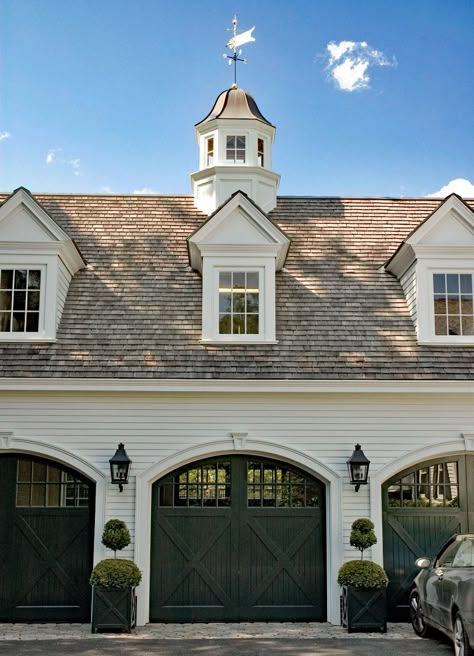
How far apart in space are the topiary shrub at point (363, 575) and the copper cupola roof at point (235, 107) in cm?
969

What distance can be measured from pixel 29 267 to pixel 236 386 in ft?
13.5

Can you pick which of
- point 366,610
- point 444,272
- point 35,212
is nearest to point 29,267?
point 35,212

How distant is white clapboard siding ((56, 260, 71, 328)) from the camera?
13067mm

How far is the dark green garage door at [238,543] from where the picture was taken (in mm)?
12078

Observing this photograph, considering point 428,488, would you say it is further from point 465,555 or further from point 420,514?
point 465,555

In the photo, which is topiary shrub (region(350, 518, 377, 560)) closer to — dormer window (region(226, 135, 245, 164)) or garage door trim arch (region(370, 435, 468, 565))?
garage door trim arch (region(370, 435, 468, 565))

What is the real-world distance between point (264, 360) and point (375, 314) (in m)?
2.32

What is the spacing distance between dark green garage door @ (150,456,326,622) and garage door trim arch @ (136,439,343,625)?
0.56 feet

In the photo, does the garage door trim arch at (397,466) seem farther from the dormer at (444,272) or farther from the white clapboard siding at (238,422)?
the dormer at (444,272)

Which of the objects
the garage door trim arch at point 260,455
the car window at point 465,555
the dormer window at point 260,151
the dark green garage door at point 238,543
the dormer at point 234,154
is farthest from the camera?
the dormer window at point 260,151

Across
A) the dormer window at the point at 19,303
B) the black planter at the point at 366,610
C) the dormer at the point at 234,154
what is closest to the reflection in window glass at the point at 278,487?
the black planter at the point at 366,610

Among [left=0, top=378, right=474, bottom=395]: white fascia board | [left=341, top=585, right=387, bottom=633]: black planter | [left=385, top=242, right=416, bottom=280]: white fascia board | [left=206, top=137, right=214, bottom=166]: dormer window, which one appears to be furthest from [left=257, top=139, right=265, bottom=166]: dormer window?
[left=341, top=585, right=387, bottom=633]: black planter

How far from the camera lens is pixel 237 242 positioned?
43.8 feet

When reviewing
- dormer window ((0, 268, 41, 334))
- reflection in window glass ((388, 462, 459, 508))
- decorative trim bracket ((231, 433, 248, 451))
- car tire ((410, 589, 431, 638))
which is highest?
dormer window ((0, 268, 41, 334))
